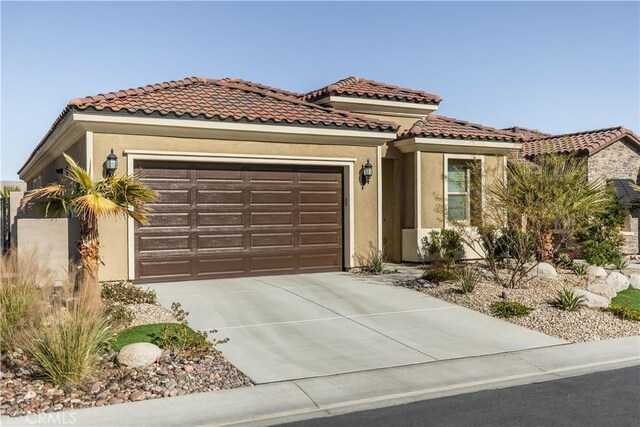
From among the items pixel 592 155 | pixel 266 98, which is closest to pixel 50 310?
pixel 266 98

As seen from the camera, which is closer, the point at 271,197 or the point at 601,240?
the point at 271,197

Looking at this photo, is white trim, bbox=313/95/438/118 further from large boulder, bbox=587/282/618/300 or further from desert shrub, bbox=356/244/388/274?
large boulder, bbox=587/282/618/300

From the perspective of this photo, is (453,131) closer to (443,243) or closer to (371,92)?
(371,92)

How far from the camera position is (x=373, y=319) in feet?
32.1

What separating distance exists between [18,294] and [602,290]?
35.6ft

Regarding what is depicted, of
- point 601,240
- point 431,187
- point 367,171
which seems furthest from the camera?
point 601,240

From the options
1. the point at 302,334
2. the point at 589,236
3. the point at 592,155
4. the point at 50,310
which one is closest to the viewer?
the point at 50,310

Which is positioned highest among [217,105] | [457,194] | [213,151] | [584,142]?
[584,142]

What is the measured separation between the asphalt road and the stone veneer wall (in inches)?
595

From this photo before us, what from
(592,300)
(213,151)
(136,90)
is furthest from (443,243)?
(136,90)

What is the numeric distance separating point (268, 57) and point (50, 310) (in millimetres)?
10119

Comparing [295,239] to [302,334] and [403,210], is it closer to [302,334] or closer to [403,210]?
[403,210]

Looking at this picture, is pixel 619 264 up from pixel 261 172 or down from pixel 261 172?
down

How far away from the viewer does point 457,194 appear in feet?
52.3
